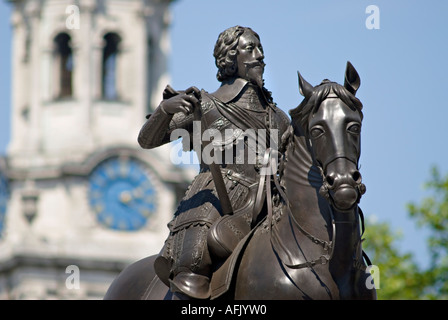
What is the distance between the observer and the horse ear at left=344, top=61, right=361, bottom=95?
13.5m

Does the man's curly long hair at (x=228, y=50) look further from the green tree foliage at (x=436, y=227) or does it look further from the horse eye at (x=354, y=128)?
the green tree foliage at (x=436, y=227)

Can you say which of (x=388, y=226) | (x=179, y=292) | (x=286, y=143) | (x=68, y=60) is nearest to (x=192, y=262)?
(x=179, y=292)

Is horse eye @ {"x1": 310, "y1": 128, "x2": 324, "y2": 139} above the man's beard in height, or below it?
below

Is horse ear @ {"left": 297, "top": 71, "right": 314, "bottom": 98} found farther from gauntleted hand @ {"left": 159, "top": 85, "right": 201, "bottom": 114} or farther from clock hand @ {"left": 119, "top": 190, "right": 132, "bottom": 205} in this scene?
clock hand @ {"left": 119, "top": 190, "right": 132, "bottom": 205}

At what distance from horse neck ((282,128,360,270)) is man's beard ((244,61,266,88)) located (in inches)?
55.9

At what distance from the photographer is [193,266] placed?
14305mm

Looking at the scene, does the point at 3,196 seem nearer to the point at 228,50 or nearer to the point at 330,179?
the point at 228,50

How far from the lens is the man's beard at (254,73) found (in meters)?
15.2

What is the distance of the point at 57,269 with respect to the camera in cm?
6912

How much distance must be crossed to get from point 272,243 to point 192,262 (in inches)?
30.7

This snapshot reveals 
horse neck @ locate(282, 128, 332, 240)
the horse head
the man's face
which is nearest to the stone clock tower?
the man's face

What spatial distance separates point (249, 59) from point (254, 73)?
5.2 inches
